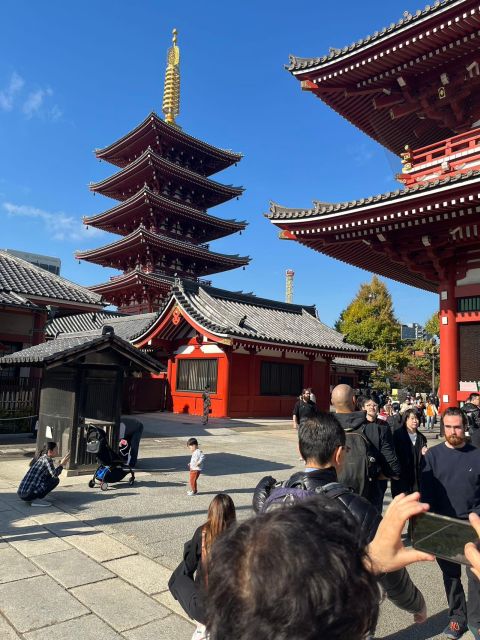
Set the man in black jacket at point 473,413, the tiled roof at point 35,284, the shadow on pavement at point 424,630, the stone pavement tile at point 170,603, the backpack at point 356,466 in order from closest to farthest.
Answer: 1. the shadow on pavement at point 424,630
2. the stone pavement tile at point 170,603
3. the backpack at point 356,466
4. the man in black jacket at point 473,413
5. the tiled roof at point 35,284

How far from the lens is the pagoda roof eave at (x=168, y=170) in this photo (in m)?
31.4

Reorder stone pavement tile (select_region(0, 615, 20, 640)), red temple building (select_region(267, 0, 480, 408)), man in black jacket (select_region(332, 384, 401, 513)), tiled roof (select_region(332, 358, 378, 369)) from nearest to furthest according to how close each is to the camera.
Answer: stone pavement tile (select_region(0, 615, 20, 640)), man in black jacket (select_region(332, 384, 401, 513)), red temple building (select_region(267, 0, 480, 408)), tiled roof (select_region(332, 358, 378, 369))

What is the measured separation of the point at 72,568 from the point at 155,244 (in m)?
28.3

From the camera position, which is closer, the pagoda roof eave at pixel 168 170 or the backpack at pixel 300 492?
the backpack at pixel 300 492

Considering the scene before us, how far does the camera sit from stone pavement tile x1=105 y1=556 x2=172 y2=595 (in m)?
4.05

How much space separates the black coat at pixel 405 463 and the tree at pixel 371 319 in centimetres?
3480

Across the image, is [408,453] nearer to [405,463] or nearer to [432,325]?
[405,463]

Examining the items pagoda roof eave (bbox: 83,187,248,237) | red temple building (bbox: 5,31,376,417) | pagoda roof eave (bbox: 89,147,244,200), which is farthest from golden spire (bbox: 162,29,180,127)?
pagoda roof eave (bbox: 83,187,248,237)

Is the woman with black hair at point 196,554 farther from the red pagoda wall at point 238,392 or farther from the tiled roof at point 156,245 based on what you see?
the tiled roof at point 156,245

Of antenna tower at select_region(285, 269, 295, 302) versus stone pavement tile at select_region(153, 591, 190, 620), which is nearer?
stone pavement tile at select_region(153, 591, 190, 620)

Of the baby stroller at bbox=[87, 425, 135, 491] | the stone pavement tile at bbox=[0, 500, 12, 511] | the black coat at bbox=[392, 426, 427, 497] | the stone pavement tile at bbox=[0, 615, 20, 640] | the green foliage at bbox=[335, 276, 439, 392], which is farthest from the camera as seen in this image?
the green foliage at bbox=[335, 276, 439, 392]

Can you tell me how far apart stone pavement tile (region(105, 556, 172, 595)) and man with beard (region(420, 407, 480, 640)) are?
2310mm

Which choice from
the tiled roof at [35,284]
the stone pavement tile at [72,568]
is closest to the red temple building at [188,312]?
the tiled roof at [35,284]

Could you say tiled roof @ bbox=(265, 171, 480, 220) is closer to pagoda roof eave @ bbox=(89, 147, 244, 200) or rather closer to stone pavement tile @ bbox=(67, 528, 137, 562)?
stone pavement tile @ bbox=(67, 528, 137, 562)
